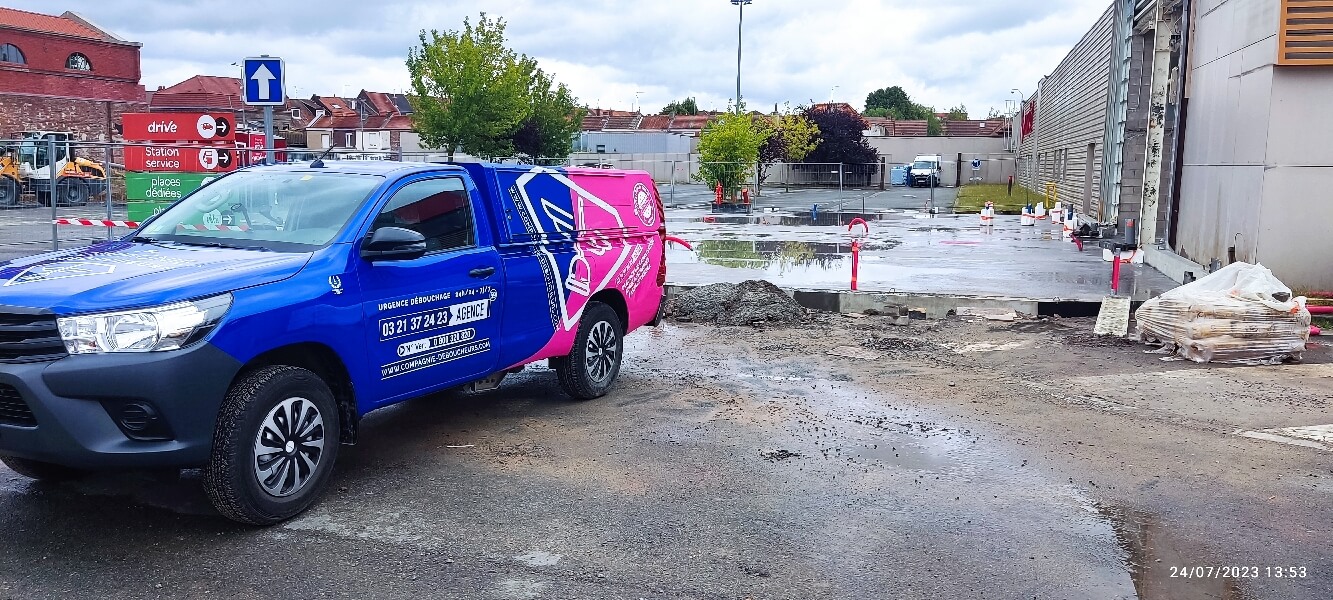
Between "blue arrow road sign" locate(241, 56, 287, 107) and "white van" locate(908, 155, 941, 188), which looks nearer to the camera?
"blue arrow road sign" locate(241, 56, 287, 107)

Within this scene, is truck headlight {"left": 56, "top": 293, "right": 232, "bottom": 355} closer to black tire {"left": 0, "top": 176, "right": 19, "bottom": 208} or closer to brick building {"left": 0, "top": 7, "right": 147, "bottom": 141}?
black tire {"left": 0, "top": 176, "right": 19, "bottom": 208}

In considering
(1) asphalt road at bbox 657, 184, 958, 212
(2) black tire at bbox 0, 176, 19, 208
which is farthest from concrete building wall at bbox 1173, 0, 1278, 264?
(2) black tire at bbox 0, 176, 19, 208

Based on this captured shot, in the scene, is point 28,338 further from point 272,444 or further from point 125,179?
point 125,179

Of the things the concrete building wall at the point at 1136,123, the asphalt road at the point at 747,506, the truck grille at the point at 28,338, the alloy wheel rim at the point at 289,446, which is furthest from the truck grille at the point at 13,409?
the concrete building wall at the point at 1136,123

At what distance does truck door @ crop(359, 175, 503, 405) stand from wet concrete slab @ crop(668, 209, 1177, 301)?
27.3ft

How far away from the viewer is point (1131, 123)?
23.9 metres

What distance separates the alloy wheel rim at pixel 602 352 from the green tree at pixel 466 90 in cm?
3576

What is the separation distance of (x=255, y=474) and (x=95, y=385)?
836 mm

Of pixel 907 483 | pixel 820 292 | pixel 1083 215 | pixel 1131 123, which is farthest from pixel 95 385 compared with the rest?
pixel 1083 215

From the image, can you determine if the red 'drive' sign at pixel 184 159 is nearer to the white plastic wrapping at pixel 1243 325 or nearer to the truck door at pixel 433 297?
the truck door at pixel 433 297

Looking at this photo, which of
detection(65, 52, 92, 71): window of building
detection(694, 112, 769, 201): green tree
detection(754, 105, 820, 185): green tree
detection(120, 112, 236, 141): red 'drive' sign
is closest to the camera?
detection(120, 112, 236, 141): red 'drive' sign

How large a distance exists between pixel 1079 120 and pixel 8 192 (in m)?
32.8

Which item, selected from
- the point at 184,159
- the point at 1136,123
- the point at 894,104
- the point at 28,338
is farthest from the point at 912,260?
the point at 894,104

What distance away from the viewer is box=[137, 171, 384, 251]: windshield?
581 cm
